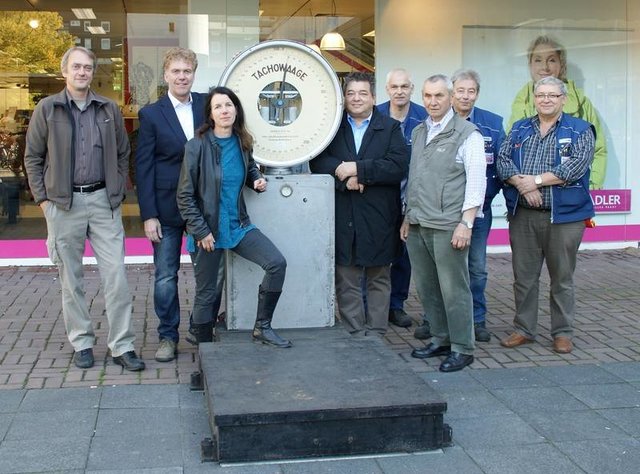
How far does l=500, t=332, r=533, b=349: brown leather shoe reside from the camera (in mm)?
6152

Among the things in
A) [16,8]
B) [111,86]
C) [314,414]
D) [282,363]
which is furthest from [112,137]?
[16,8]

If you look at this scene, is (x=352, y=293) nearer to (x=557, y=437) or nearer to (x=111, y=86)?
(x=557, y=437)

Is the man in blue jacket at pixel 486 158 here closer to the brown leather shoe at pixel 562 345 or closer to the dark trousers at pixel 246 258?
the brown leather shoe at pixel 562 345

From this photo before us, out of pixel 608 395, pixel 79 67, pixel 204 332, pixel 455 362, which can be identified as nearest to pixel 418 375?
pixel 455 362

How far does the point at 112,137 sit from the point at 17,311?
2.55 metres

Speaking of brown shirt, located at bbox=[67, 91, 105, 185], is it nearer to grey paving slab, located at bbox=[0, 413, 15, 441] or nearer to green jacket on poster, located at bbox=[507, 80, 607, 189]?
grey paving slab, located at bbox=[0, 413, 15, 441]

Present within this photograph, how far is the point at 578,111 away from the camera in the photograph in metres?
10.3

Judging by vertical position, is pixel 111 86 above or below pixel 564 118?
above

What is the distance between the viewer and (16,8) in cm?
933

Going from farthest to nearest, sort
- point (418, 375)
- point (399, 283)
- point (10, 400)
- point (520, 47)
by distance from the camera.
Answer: point (520, 47)
point (399, 283)
point (418, 375)
point (10, 400)

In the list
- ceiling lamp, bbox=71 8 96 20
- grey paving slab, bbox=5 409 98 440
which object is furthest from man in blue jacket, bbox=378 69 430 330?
ceiling lamp, bbox=71 8 96 20

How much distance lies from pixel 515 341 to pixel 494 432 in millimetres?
1742

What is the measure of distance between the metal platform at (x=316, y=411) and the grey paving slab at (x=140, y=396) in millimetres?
517

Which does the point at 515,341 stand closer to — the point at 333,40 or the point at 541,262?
the point at 541,262
